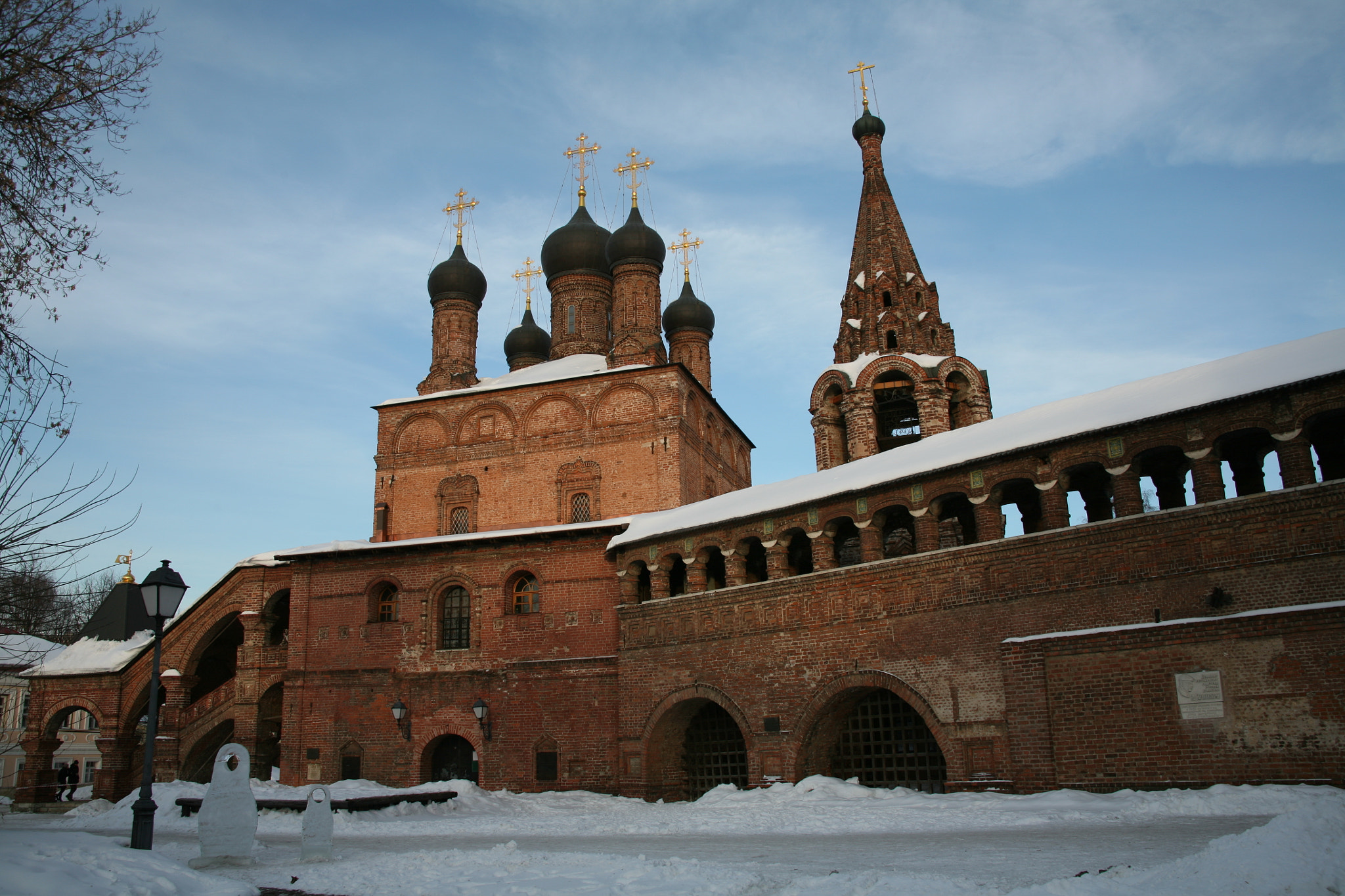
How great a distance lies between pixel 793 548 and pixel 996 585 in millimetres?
4536

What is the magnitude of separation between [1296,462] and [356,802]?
1185 centimetres

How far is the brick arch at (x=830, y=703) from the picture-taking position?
14.0 metres

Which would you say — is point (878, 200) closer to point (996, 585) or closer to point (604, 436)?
point (604, 436)

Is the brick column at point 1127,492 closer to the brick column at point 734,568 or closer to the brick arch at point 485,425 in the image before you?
the brick column at point 734,568

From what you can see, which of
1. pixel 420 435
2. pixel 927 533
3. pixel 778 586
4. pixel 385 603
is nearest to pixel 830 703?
pixel 778 586

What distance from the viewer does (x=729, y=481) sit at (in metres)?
26.7

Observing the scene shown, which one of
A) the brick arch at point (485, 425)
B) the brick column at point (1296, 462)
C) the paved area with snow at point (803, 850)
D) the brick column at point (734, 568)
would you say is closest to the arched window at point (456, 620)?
the brick arch at point (485, 425)

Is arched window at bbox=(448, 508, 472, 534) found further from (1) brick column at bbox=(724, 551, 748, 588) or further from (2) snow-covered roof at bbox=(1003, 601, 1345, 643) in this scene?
(2) snow-covered roof at bbox=(1003, 601, 1345, 643)

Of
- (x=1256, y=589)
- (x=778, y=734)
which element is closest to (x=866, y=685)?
(x=778, y=734)

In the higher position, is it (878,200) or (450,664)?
(878,200)

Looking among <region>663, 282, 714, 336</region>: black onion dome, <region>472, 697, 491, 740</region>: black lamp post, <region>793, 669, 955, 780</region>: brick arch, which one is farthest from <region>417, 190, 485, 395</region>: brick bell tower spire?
<region>793, 669, 955, 780</region>: brick arch

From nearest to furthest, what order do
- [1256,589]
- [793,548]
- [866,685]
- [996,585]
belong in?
[1256,589] → [996,585] → [866,685] → [793,548]

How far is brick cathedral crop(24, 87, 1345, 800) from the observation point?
1139 cm

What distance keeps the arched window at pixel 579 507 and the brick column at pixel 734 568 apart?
21.4 feet
